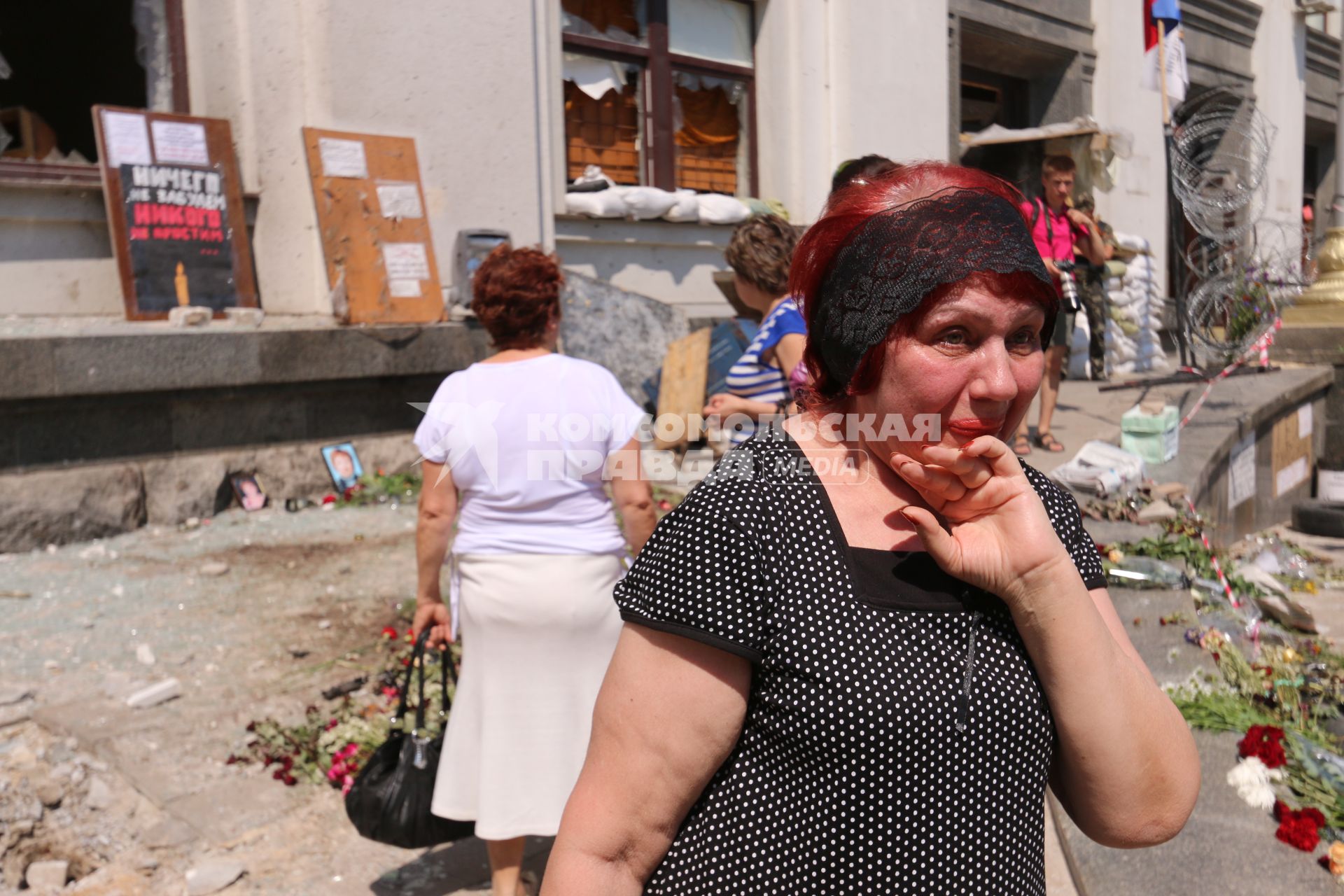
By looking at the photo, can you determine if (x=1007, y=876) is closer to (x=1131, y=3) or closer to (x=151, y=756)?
(x=151, y=756)

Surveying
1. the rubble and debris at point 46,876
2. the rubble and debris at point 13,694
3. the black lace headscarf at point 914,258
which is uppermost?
the black lace headscarf at point 914,258

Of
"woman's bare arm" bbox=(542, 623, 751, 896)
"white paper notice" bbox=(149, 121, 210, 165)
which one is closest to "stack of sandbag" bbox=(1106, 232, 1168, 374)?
"white paper notice" bbox=(149, 121, 210, 165)

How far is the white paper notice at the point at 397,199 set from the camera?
775cm

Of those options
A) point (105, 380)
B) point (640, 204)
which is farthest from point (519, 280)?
point (640, 204)

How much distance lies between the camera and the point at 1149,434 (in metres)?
6.99

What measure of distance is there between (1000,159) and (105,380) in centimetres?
1072

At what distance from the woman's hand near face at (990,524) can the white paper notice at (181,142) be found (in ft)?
23.0

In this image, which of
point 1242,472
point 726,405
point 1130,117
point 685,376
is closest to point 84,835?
point 726,405

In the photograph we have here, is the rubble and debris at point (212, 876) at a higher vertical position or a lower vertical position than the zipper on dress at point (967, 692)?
lower

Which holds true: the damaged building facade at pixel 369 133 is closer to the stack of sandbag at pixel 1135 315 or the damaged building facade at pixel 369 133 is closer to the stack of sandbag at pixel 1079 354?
the stack of sandbag at pixel 1079 354

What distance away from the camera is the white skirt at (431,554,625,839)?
133 inches

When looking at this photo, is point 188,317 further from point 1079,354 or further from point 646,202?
point 1079,354

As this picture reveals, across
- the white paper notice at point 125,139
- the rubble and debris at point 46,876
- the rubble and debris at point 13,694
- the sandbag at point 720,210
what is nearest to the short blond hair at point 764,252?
the rubble and debris at point 46,876

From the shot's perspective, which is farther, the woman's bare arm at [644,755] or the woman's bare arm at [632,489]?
the woman's bare arm at [632,489]
